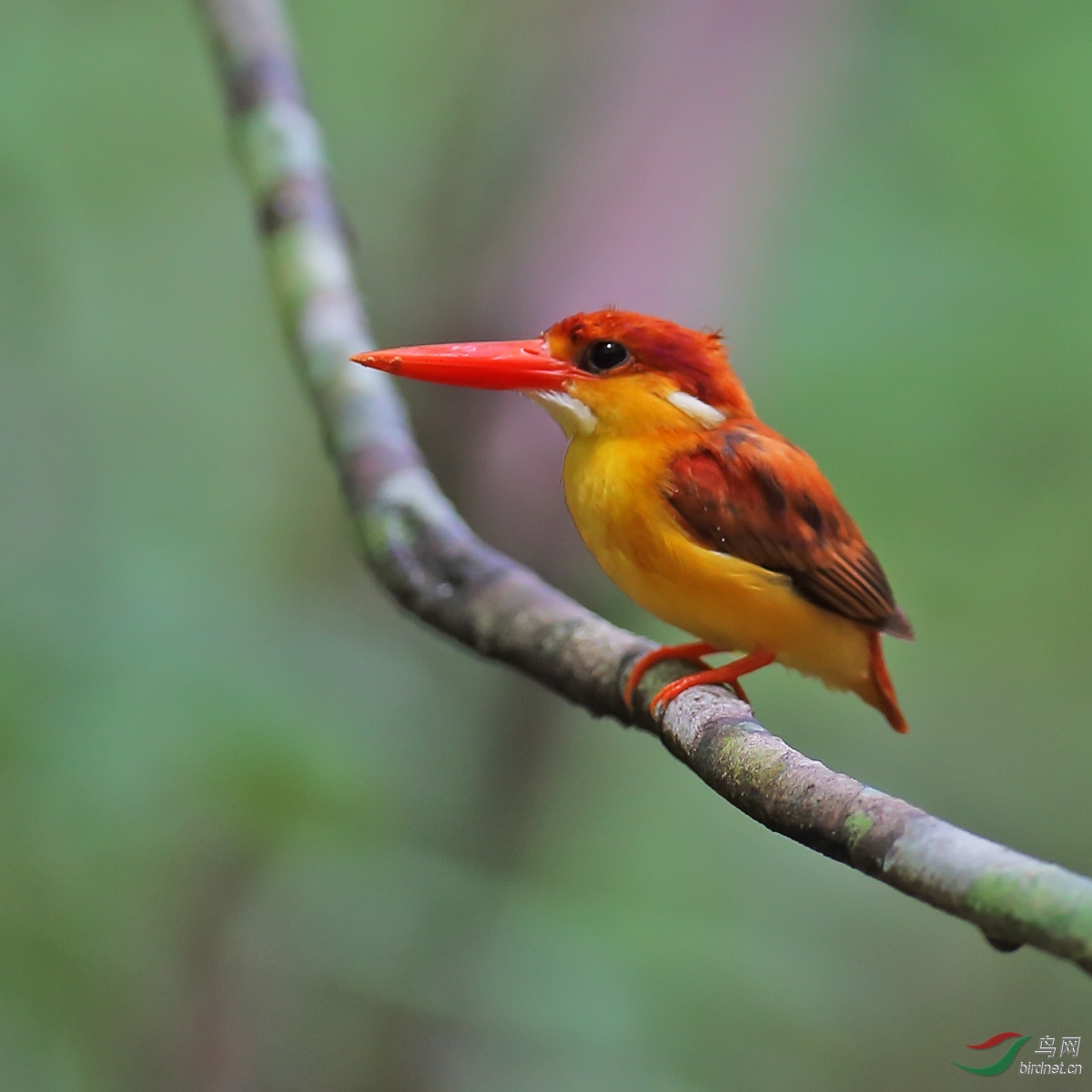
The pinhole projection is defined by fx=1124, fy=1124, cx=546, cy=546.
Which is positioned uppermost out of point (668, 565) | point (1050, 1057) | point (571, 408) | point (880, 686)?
point (571, 408)

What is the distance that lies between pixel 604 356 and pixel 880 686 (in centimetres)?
53

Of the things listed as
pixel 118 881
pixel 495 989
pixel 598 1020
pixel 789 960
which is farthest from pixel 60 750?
pixel 789 960

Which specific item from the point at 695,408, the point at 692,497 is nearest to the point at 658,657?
the point at 692,497

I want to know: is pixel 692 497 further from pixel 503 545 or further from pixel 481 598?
pixel 503 545

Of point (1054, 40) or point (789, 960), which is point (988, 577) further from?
point (1054, 40)

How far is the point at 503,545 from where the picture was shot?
2047 mm

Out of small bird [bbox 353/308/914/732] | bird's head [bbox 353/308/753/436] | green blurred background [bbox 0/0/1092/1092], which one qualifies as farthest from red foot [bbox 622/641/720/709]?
green blurred background [bbox 0/0/1092/1092]

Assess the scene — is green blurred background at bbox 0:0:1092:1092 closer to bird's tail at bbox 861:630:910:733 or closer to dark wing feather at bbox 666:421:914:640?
bird's tail at bbox 861:630:910:733

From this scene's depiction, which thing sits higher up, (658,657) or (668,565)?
(668,565)

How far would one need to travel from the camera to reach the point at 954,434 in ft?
7.89

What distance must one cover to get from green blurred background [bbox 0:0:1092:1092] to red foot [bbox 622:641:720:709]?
573 millimetres

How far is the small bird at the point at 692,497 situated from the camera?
1178 millimetres

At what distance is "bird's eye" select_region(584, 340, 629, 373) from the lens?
127cm

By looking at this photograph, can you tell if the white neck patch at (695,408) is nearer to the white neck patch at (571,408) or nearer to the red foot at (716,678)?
the white neck patch at (571,408)
